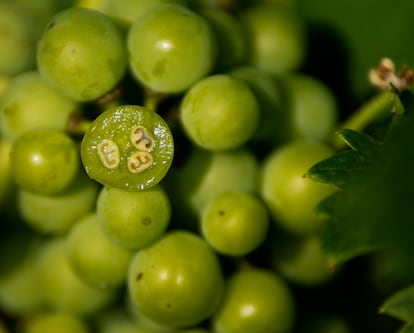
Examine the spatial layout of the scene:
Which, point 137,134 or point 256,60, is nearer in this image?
point 137,134

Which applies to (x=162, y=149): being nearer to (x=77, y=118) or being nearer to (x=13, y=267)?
(x=77, y=118)

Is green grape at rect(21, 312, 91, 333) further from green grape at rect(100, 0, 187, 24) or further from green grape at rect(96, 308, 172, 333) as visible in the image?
green grape at rect(100, 0, 187, 24)

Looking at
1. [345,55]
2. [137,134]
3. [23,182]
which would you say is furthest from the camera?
[345,55]

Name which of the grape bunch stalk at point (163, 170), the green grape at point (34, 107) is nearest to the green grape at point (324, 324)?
the grape bunch stalk at point (163, 170)

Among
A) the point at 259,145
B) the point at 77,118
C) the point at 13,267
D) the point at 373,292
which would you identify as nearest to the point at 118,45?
the point at 77,118

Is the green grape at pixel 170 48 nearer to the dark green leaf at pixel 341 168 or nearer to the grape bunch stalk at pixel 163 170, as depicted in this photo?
the grape bunch stalk at pixel 163 170

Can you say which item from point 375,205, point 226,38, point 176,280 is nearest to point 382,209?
point 375,205
